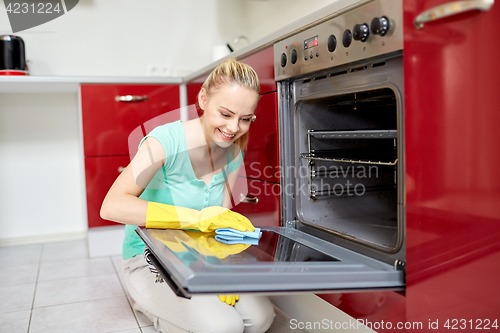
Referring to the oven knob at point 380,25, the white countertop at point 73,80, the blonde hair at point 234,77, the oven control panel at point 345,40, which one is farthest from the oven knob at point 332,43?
the white countertop at point 73,80

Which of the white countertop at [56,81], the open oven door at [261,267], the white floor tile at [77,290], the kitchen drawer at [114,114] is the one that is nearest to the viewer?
the open oven door at [261,267]

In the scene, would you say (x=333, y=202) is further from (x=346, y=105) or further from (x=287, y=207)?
(x=346, y=105)

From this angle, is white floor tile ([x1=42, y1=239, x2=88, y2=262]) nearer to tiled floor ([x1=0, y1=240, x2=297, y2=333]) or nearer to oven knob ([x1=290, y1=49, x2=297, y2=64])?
tiled floor ([x1=0, y1=240, x2=297, y2=333])

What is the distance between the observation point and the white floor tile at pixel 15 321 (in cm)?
155

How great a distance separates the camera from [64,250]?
266 cm

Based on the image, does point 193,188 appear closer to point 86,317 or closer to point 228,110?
point 228,110

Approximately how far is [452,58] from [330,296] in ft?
2.35

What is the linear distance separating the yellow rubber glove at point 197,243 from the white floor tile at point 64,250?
164 cm

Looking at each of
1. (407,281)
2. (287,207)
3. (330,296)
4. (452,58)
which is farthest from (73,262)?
(452,58)

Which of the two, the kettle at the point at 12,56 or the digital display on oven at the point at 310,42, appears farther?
the kettle at the point at 12,56

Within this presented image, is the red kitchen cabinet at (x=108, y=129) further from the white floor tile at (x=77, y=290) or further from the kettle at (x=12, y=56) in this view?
the white floor tile at (x=77, y=290)

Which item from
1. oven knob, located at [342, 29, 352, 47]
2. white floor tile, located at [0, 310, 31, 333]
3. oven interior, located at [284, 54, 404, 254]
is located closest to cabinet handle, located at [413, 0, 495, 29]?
oven knob, located at [342, 29, 352, 47]

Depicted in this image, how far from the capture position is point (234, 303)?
4.71 ft

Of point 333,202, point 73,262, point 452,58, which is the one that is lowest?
point 73,262
